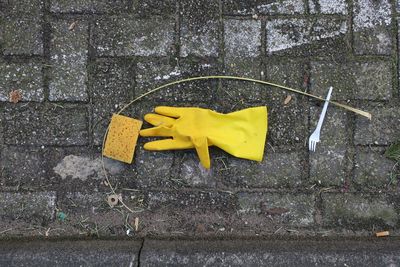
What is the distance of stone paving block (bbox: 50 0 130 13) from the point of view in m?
2.81

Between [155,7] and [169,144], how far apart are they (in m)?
0.73

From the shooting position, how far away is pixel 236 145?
2.73m

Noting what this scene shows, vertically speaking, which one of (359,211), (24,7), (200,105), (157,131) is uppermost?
(24,7)

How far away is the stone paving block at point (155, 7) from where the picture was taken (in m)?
2.81

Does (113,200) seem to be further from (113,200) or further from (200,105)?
(200,105)

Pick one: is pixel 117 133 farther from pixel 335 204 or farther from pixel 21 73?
pixel 335 204

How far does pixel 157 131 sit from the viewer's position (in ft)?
8.96

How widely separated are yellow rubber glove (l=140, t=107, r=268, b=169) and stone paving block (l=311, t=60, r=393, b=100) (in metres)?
0.34

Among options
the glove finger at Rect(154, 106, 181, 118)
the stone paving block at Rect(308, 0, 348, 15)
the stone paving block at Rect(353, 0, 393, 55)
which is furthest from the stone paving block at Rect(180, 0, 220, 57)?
the stone paving block at Rect(353, 0, 393, 55)

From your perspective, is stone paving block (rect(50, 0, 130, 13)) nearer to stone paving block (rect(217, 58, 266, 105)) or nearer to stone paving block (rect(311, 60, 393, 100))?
stone paving block (rect(217, 58, 266, 105))

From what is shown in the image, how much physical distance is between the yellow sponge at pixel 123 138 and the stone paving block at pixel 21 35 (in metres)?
0.56

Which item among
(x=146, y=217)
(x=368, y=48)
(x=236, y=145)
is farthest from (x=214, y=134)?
(x=368, y=48)

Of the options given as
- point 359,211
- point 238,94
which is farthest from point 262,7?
point 359,211

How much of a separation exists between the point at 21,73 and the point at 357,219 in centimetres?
189
